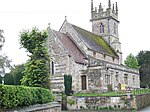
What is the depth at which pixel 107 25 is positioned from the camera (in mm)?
51719

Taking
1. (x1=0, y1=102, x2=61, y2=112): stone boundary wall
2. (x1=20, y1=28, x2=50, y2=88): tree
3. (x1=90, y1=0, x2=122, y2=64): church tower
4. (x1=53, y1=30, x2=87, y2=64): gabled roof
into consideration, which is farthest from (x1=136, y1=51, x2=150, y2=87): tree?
(x1=0, y1=102, x2=61, y2=112): stone boundary wall

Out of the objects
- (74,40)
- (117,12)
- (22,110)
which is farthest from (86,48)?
(22,110)

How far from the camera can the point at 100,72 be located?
117 feet

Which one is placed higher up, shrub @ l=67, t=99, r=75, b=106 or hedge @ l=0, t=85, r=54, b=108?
A: hedge @ l=0, t=85, r=54, b=108

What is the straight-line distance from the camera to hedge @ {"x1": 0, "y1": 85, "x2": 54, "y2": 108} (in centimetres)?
1287

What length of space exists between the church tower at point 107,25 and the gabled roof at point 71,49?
12952mm

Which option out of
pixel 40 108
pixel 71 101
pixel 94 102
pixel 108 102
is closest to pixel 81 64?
pixel 71 101

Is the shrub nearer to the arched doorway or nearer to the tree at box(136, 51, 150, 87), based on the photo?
the arched doorway

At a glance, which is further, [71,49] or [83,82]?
[71,49]

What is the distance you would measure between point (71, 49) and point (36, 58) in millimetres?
8743

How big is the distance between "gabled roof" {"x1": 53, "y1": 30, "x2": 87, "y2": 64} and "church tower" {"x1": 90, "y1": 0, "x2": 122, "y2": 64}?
1295cm

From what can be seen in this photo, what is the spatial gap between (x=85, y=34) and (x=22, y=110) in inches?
1241

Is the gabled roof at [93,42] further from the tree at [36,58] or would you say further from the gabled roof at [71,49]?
the tree at [36,58]

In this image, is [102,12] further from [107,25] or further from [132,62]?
[132,62]
